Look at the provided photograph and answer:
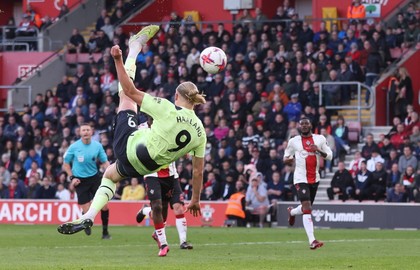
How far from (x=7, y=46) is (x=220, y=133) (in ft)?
43.0

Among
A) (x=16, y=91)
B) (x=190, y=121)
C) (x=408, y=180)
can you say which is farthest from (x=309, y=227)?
(x=16, y=91)

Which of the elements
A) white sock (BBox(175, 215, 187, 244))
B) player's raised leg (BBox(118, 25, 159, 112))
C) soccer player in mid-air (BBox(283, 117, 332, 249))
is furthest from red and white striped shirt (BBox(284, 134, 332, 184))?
player's raised leg (BBox(118, 25, 159, 112))

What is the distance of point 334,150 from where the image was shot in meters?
31.7

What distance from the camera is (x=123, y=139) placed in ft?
48.7

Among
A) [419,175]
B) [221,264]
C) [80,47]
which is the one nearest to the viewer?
[221,264]

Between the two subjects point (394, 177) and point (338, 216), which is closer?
point (338, 216)

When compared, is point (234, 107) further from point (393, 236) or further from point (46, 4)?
point (46, 4)

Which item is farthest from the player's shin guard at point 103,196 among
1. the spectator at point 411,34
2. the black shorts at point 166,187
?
the spectator at point 411,34

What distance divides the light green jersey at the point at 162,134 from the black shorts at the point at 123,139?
68 mm

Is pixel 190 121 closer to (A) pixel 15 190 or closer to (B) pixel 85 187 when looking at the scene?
(B) pixel 85 187

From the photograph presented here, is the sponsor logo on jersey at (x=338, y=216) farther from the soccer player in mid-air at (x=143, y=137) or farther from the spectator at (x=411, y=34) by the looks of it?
the soccer player in mid-air at (x=143, y=137)

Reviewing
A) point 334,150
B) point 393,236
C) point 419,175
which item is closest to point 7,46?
point 334,150

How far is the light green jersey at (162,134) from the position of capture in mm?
14750

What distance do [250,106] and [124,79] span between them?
19678mm
